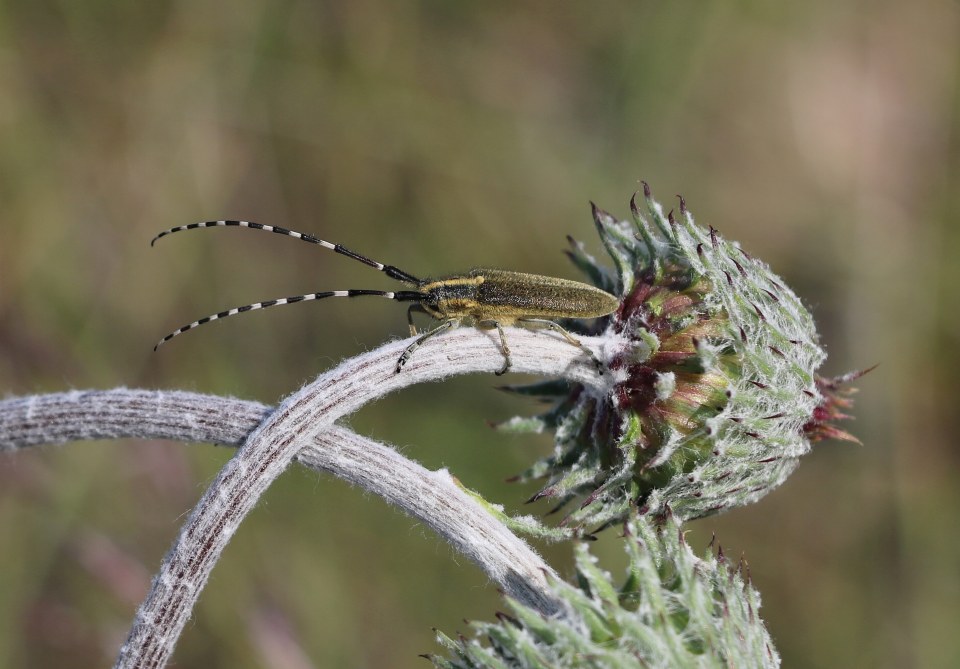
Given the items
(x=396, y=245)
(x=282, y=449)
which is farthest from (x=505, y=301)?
(x=396, y=245)

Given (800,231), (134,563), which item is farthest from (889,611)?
(134,563)

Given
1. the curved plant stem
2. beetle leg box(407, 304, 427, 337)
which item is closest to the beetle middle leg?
the curved plant stem

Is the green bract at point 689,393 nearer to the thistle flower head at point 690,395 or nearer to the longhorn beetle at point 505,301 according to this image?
the thistle flower head at point 690,395

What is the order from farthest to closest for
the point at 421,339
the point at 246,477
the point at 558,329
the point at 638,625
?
the point at 558,329
the point at 421,339
the point at 246,477
the point at 638,625

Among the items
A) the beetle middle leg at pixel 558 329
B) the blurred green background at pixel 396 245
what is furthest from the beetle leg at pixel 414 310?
the blurred green background at pixel 396 245

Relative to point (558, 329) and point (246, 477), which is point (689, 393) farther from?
point (246, 477)

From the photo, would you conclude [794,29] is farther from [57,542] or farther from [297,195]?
[57,542]
